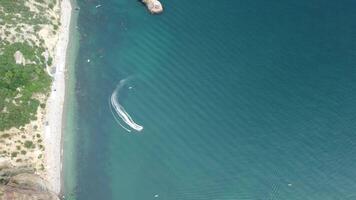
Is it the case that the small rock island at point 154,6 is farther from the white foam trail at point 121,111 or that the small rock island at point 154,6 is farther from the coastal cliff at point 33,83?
the white foam trail at point 121,111

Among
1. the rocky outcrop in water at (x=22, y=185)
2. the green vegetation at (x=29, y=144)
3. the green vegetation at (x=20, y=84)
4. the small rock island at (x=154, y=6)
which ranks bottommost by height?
the rocky outcrop in water at (x=22, y=185)

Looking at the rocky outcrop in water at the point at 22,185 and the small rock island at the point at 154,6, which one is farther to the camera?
the small rock island at the point at 154,6

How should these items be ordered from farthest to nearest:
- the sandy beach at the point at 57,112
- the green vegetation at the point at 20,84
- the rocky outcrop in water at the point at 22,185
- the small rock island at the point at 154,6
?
the small rock island at the point at 154,6
the green vegetation at the point at 20,84
the sandy beach at the point at 57,112
the rocky outcrop in water at the point at 22,185

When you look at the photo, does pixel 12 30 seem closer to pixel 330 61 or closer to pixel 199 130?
pixel 199 130

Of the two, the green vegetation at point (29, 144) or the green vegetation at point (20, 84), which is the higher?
the green vegetation at point (20, 84)

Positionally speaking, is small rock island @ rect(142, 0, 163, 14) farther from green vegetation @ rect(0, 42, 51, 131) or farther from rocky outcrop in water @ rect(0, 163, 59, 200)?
rocky outcrop in water @ rect(0, 163, 59, 200)

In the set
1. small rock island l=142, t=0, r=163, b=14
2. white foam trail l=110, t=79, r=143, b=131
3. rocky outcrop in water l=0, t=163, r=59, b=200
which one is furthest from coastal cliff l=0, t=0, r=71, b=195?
small rock island l=142, t=0, r=163, b=14

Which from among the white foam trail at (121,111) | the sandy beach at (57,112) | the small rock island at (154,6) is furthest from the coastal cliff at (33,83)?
the small rock island at (154,6)
